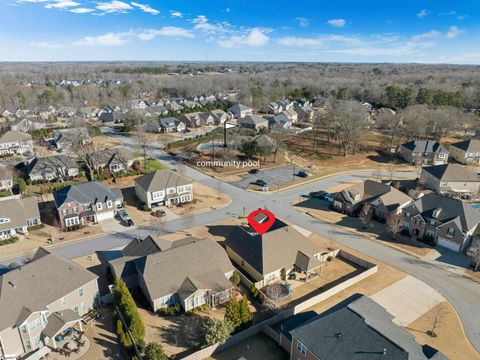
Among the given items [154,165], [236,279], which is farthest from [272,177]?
[236,279]

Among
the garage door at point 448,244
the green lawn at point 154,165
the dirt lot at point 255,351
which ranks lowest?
the dirt lot at point 255,351

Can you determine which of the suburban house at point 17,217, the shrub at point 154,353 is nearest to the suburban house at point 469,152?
the shrub at point 154,353

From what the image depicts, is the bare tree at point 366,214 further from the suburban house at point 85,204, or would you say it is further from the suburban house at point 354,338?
the suburban house at point 85,204

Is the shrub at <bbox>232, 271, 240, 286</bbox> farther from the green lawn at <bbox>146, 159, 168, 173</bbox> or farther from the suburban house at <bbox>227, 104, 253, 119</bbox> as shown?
the suburban house at <bbox>227, 104, 253, 119</bbox>

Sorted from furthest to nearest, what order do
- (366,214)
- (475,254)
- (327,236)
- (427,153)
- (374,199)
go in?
(427,153), (374,199), (366,214), (327,236), (475,254)

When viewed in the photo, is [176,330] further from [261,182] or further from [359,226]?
[261,182]

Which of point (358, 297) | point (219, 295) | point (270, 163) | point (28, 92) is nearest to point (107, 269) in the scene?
point (219, 295)

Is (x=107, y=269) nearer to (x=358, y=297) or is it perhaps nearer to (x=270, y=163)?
(x=358, y=297)
